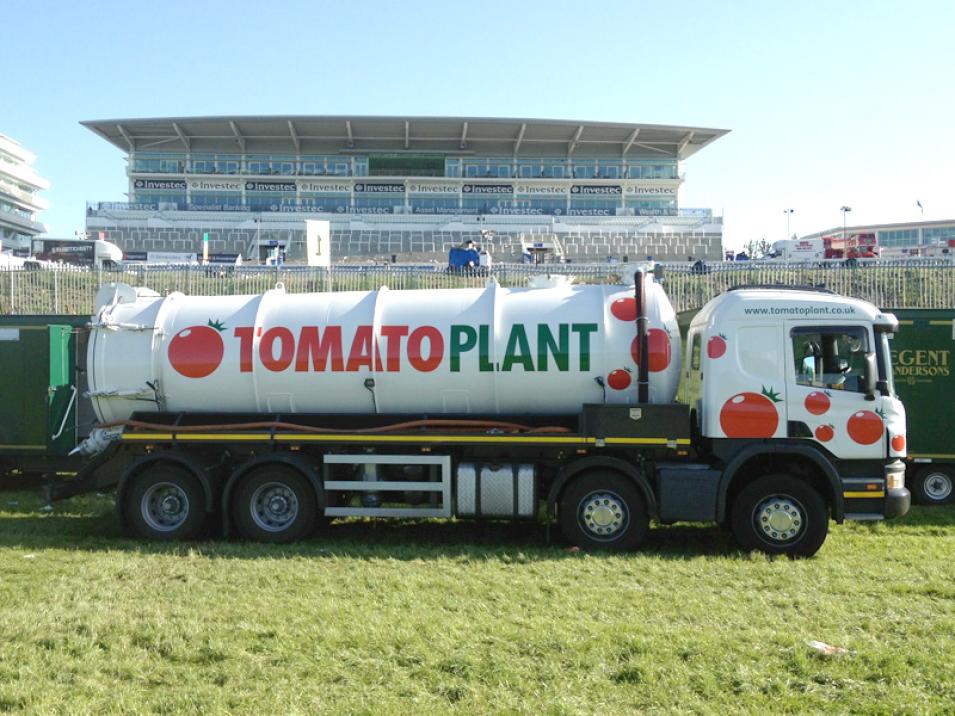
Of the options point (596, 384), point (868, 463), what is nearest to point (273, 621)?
point (596, 384)

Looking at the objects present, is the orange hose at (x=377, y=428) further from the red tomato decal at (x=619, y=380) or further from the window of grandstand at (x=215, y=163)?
the window of grandstand at (x=215, y=163)

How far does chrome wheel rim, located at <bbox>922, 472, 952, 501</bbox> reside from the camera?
39.2 ft

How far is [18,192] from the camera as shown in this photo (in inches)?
4284

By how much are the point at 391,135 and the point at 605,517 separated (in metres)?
79.6

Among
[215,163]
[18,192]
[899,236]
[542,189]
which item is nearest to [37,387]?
[542,189]

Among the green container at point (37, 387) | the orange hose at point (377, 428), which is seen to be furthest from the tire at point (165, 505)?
the green container at point (37, 387)

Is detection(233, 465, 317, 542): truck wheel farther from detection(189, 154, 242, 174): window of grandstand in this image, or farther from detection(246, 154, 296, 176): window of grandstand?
detection(189, 154, 242, 174): window of grandstand

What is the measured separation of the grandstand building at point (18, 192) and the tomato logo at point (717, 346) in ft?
368

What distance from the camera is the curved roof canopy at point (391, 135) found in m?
81.0

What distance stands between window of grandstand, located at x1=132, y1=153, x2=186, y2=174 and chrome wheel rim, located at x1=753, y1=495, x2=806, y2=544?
8380cm

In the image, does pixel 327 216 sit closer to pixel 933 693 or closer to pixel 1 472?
pixel 1 472

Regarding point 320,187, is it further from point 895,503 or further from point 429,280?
point 895,503

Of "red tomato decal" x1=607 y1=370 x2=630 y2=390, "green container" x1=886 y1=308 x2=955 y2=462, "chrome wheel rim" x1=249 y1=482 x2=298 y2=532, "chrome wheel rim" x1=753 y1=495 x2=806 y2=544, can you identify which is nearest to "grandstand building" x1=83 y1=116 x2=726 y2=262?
"green container" x1=886 y1=308 x2=955 y2=462

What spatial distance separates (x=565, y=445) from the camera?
873 cm
